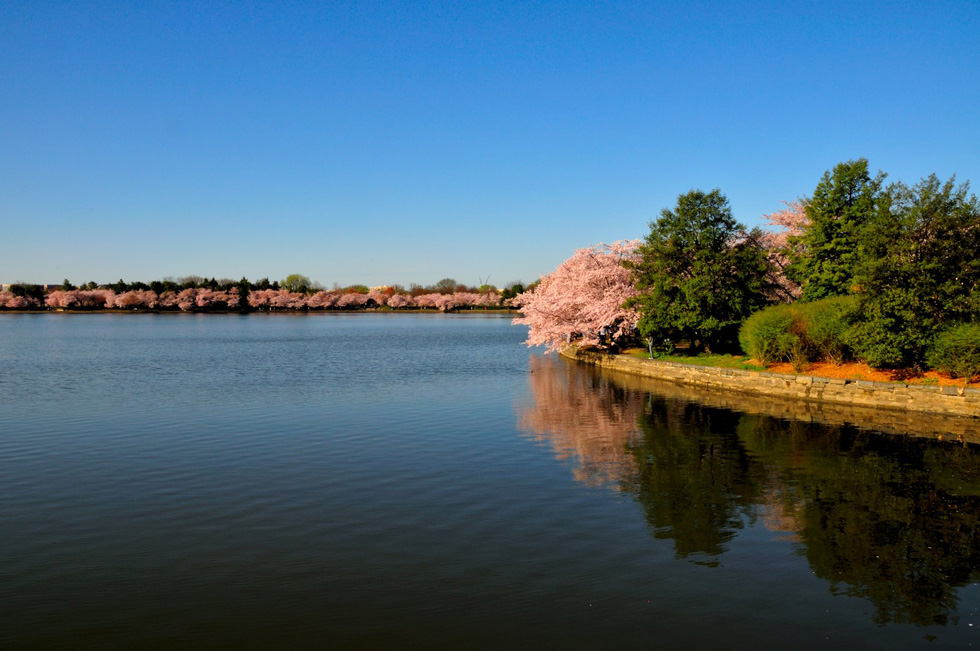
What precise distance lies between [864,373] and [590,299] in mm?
20805

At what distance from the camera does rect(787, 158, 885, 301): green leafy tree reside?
35.8 meters

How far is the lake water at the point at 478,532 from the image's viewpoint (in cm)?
837

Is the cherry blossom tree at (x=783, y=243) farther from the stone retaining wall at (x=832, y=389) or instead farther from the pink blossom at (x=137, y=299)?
the pink blossom at (x=137, y=299)

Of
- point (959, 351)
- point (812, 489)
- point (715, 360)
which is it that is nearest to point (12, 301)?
point (715, 360)

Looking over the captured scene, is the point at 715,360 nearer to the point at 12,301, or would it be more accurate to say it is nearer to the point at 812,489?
the point at 812,489

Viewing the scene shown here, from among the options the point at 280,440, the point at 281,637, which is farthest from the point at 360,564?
the point at 280,440

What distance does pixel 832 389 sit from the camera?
27359 mm

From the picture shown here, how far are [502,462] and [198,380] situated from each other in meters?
23.1

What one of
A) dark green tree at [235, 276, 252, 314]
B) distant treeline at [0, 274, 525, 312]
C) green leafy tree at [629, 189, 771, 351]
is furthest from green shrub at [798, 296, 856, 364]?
dark green tree at [235, 276, 252, 314]

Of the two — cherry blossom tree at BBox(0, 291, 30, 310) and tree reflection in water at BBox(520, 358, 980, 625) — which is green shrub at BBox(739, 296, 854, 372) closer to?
tree reflection in water at BBox(520, 358, 980, 625)

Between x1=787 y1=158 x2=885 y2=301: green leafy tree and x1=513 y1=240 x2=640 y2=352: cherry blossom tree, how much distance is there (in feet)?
35.4

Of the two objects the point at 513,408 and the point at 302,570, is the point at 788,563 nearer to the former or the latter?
the point at 302,570

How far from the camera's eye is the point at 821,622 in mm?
8398

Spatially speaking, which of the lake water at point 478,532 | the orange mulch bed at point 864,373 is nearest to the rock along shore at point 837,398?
the orange mulch bed at point 864,373
